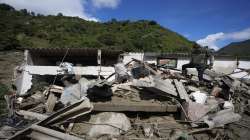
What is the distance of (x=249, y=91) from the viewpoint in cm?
855

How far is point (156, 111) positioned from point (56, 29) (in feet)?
128

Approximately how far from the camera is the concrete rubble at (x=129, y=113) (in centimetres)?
530

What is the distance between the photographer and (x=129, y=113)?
251 inches

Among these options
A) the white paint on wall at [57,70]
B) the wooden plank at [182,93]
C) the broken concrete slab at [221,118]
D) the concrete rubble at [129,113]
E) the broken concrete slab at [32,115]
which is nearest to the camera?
the concrete rubble at [129,113]

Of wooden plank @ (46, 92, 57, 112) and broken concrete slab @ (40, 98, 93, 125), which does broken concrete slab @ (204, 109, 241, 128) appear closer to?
broken concrete slab @ (40, 98, 93, 125)

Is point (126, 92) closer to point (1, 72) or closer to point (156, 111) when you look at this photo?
point (156, 111)

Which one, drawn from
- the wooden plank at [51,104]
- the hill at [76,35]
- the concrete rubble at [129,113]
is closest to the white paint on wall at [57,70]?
the concrete rubble at [129,113]

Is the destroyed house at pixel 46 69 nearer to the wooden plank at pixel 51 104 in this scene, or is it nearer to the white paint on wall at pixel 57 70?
the white paint on wall at pixel 57 70

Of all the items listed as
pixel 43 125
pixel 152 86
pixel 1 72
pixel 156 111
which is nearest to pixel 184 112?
pixel 156 111

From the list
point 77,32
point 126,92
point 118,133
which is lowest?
point 118,133

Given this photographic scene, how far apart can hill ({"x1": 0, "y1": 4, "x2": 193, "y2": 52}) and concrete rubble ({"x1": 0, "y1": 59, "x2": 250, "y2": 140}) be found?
17.3 m

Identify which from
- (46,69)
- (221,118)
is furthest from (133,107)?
(46,69)

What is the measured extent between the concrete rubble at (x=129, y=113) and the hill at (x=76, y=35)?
1729 cm

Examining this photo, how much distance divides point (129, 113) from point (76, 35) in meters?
35.3
